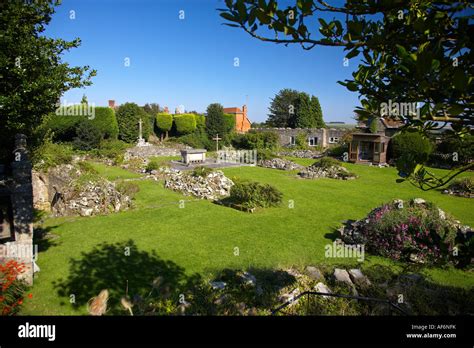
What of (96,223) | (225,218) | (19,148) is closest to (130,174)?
(96,223)

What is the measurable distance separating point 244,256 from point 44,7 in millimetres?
9495

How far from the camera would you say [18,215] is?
8805mm

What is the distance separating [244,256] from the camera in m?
10.6

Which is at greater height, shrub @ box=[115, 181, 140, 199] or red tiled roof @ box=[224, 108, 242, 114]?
red tiled roof @ box=[224, 108, 242, 114]

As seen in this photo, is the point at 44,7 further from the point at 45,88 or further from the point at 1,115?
A: the point at 1,115

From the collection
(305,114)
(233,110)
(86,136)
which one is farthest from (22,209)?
(233,110)

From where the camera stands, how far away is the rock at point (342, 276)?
7922mm

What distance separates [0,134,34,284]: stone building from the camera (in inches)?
343

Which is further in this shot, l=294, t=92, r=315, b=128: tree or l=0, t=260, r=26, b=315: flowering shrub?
l=294, t=92, r=315, b=128: tree

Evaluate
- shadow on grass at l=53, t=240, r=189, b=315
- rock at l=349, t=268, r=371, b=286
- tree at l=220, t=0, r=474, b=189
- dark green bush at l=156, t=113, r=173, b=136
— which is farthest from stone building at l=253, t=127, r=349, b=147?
tree at l=220, t=0, r=474, b=189

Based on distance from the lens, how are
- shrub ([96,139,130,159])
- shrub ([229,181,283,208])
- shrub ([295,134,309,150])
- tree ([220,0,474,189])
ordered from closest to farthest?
tree ([220,0,474,189])
shrub ([229,181,283,208])
shrub ([96,139,130,159])
shrub ([295,134,309,150])

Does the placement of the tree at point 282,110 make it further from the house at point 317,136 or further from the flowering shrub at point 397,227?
the flowering shrub at point 397,227

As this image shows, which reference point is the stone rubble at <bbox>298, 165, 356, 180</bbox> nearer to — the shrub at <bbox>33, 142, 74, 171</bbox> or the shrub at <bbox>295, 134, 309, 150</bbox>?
the shrub at <bbox>295, 134, 309, 150</bbox>

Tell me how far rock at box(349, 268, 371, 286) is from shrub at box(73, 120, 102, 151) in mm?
33508
